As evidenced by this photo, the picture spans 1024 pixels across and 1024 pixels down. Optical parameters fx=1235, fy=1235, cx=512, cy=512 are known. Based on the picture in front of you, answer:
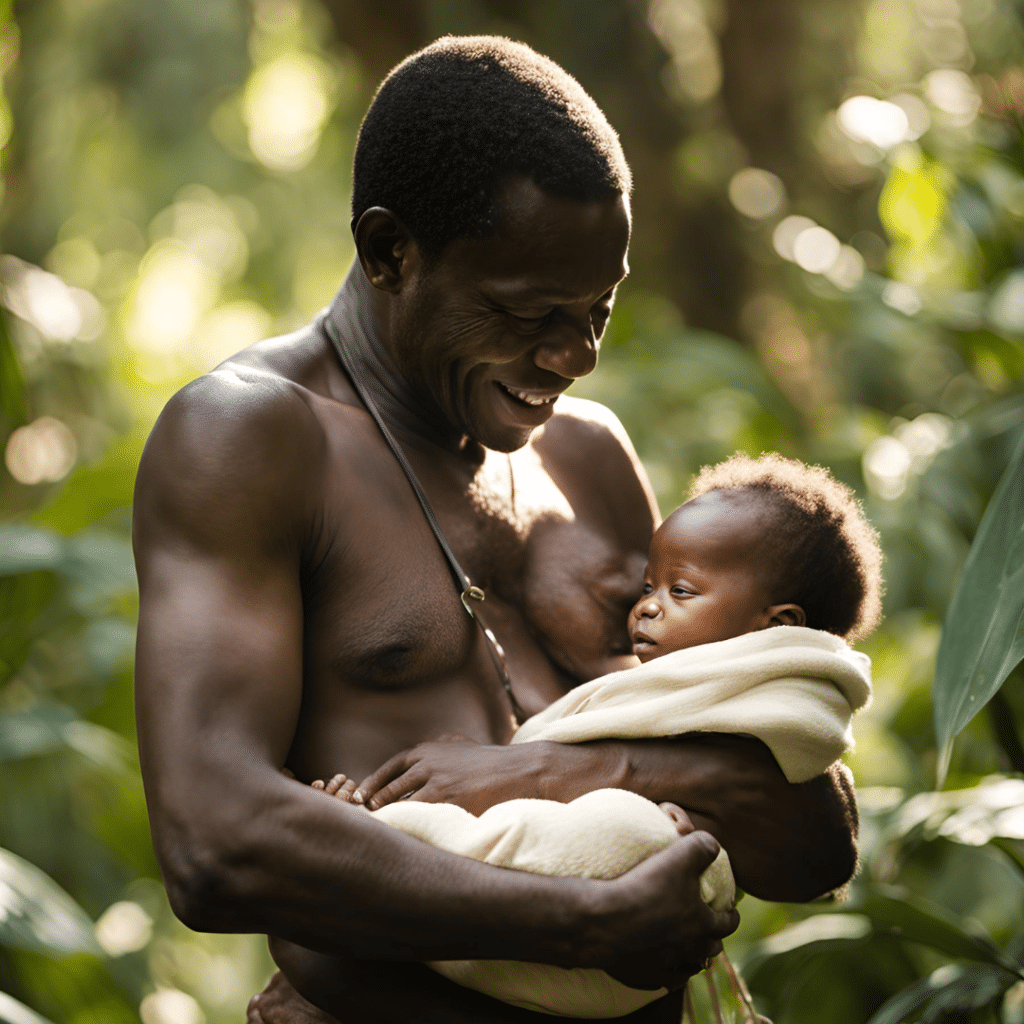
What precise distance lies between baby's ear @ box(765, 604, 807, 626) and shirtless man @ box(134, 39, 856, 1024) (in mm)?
208

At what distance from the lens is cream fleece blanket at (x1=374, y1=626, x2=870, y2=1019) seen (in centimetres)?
127

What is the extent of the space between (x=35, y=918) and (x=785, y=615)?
140 cm

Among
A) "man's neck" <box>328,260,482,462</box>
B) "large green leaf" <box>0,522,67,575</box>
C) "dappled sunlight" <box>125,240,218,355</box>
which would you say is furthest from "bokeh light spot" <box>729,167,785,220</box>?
"dappled sunlight" <box>125,240,218,355</box>

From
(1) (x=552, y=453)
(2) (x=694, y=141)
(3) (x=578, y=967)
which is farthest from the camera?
(2) (x=694, y=141)

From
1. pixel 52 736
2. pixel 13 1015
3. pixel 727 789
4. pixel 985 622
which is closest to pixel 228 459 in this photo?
pixel 727 789

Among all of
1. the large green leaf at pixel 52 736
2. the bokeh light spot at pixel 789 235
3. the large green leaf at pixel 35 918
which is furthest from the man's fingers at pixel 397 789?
the bokeh light spot at pixel 789 235

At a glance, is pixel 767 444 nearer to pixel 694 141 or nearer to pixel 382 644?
pixel 694 141

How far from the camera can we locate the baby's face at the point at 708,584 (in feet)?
5.26

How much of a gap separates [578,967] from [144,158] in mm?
7939

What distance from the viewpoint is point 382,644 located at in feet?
4.69

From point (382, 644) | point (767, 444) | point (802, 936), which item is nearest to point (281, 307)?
point (767, 444)

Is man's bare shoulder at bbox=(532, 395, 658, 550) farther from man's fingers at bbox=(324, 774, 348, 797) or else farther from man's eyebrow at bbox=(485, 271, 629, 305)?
man's fingers at bbox=(324, 774, 348, 797)

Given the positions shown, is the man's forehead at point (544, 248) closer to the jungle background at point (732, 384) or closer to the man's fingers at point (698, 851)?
the man's fingers at point (698, 851)

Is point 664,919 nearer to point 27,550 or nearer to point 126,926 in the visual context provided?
point 27,550
